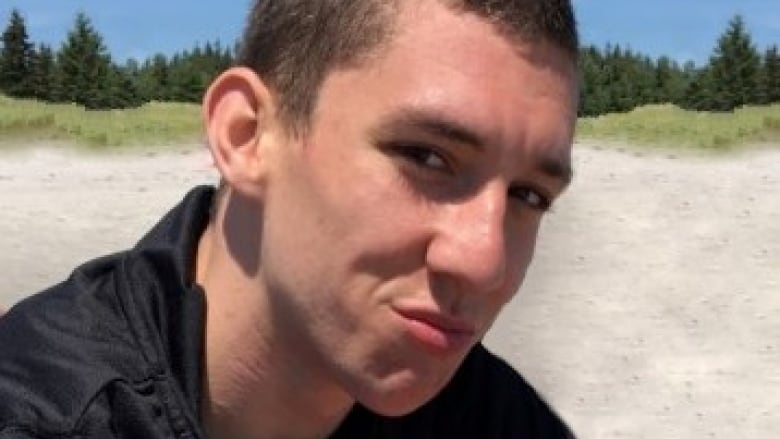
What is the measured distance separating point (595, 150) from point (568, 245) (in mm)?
3973

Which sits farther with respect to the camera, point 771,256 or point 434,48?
point 771,256

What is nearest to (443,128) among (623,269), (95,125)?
(623,269)

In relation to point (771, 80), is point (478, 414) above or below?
above

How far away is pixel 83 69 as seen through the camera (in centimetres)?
2036

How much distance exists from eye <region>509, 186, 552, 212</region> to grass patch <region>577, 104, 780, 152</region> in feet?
53.2

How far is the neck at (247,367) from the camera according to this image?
2404 millimetres

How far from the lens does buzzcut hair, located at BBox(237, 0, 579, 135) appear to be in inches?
88.1

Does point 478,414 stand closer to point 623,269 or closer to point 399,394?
point 399,394

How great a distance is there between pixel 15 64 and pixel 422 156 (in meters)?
18.9

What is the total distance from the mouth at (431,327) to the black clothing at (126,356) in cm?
35

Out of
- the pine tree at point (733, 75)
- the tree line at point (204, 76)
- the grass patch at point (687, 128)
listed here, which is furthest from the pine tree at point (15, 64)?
the pine tree at point (733, 75)

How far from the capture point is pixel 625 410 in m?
10.4

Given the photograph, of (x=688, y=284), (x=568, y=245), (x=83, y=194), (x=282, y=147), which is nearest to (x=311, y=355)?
(x=282, y=147)

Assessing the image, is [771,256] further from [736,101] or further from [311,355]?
[311,355]
